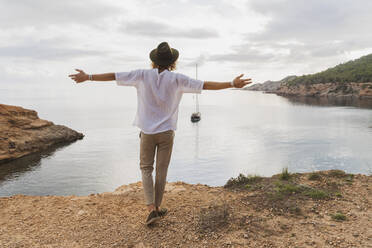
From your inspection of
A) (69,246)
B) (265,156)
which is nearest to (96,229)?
(69,246)

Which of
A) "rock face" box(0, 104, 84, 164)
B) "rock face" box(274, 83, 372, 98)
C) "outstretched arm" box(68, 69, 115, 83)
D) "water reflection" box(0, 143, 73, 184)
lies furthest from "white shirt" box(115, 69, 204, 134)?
"rock face" box(274, 83, 372, 98)


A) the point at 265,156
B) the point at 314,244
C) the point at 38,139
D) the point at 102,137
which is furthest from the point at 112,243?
the point at 102,137

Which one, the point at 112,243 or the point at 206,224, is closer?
the point at 112,243

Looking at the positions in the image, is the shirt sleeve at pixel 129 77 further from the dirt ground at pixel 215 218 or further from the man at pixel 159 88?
the dirt ground at pixel 215 218

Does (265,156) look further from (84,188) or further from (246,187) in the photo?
(246,187)

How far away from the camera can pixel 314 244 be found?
3.36 m

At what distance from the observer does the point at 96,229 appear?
4.12 metres

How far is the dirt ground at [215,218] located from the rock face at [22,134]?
78.3 ft

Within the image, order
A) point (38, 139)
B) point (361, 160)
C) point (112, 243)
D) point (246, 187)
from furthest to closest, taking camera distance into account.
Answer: point (38, 139) < point (361, 160) < point (246, 187) < point (112, 243)

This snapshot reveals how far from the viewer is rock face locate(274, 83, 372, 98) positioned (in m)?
104

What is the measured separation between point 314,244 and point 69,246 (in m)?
3.05

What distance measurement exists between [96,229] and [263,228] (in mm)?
2372

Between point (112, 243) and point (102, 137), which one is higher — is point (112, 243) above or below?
above

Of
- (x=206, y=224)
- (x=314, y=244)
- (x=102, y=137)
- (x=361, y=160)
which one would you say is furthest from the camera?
(x=102, y=137)
